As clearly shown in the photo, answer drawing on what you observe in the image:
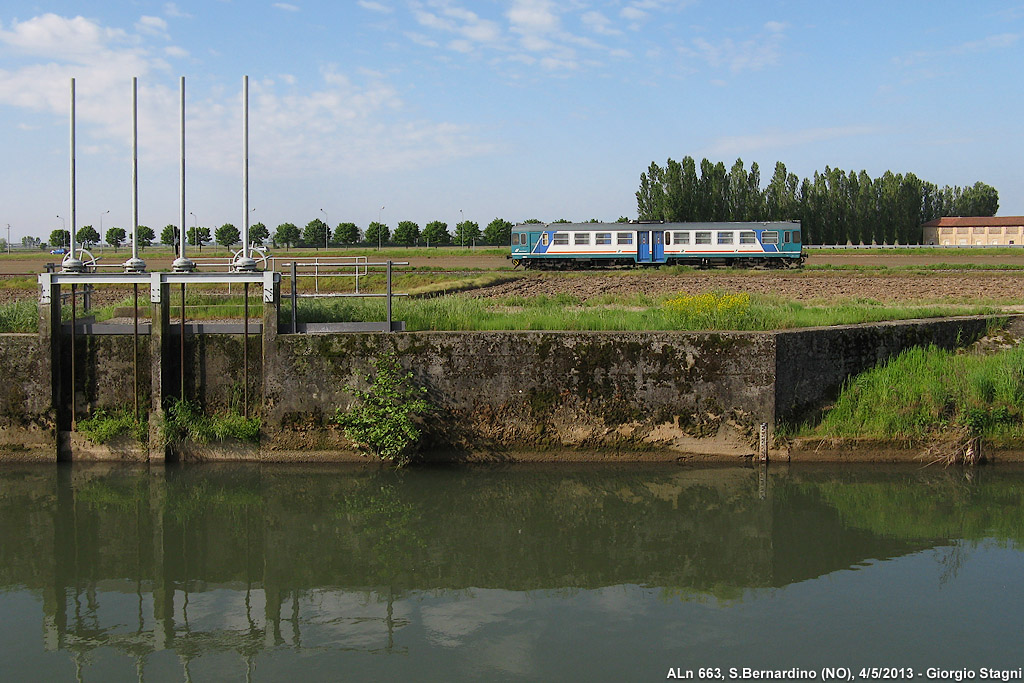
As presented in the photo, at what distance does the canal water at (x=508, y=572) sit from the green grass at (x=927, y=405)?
675 mm

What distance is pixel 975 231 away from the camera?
88.5 m

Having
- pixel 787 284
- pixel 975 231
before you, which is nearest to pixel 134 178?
pixel 787 284

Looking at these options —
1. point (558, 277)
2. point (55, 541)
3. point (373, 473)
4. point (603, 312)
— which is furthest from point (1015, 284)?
point (55, 541)

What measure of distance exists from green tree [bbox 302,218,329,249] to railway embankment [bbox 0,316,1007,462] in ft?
203

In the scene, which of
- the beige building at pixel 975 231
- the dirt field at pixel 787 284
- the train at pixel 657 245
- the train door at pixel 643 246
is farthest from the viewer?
the beige building at pixel 975 231

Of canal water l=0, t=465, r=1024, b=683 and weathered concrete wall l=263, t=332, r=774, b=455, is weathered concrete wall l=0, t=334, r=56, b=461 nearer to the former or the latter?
canal water l=0, t=465, r=1024, b=683

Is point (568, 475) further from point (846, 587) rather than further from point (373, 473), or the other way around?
point (846, 587)

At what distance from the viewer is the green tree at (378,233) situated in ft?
244

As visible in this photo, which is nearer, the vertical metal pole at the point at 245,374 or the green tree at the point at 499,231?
the vertical metal pole at the point at 245,374

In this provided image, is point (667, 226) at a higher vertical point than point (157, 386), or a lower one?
higher

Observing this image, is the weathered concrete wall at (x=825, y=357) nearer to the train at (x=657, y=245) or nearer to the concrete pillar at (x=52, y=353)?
the concrete pillar at (x=52, y=353)

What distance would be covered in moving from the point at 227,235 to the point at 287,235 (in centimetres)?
507

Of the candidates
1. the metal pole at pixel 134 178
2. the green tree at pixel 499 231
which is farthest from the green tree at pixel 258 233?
the metal pole at pixel 134 178

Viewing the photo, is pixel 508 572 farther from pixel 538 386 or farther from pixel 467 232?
pixel 467 232
